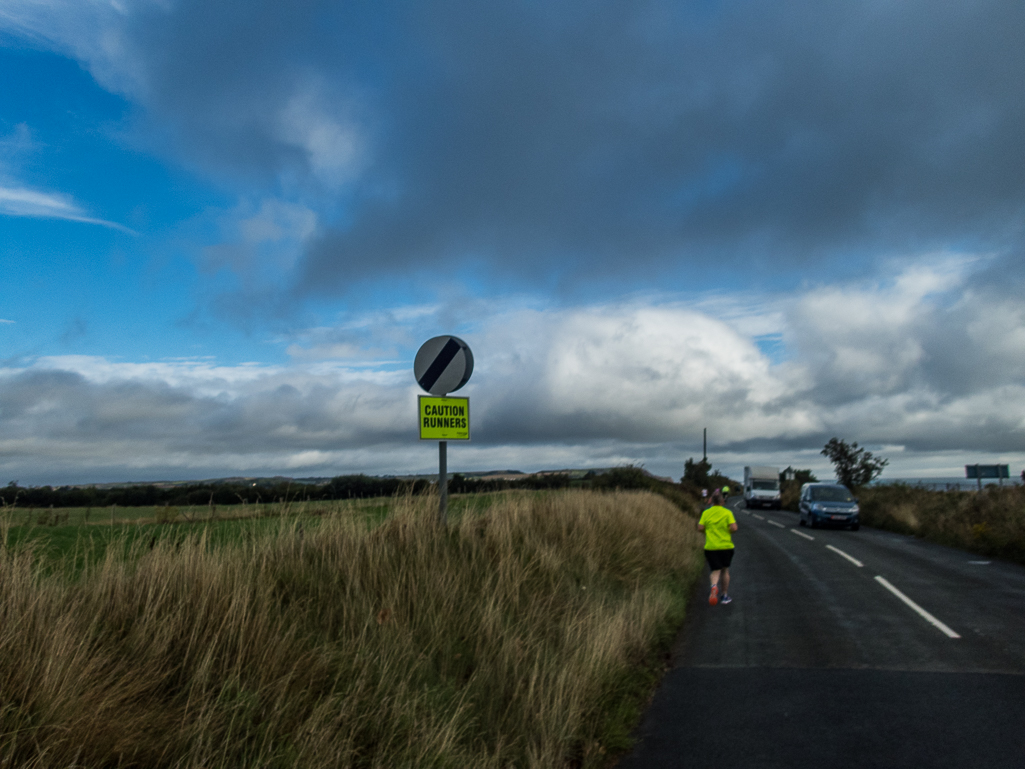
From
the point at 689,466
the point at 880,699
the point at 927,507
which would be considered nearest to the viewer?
the point at 880,699

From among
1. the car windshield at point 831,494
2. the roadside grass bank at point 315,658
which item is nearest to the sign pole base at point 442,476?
the roadside grass bank at point 315,658

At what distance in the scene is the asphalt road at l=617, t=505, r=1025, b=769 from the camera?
5.14 meters

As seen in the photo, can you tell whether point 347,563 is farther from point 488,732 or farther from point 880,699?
point 880,699

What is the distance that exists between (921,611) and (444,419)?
7.67m

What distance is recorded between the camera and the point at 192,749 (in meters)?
3.19

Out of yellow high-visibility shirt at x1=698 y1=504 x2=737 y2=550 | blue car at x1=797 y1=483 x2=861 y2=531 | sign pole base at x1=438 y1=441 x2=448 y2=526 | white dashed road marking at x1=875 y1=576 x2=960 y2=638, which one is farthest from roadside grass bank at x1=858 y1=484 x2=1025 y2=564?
sign pole base at x1=438 y1=441 x2=448 y2=526

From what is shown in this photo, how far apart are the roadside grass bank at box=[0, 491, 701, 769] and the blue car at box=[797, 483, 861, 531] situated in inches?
950

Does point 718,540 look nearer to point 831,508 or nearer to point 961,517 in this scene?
point 961,517

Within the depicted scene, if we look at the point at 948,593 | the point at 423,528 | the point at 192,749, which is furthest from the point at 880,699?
the point at 948,593

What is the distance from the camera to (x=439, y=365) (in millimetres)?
8656

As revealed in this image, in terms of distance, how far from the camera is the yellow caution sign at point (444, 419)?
8414mm

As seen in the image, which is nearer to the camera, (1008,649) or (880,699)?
(880,699)

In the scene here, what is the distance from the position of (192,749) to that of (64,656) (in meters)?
0.76

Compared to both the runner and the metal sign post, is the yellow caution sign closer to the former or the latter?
the metal sign post
